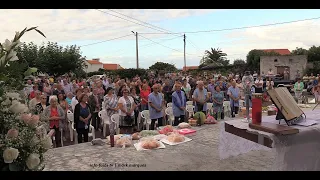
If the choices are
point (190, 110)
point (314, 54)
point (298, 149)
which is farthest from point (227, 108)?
point (314, 54)

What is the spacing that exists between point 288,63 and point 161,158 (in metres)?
34.5

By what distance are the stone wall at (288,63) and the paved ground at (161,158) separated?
31.7m

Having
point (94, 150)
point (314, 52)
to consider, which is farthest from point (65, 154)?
point (314, 52)

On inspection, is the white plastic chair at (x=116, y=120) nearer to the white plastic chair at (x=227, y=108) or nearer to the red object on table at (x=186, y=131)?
the red object on table at (x=186, y=131)

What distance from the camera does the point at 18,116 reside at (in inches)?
127

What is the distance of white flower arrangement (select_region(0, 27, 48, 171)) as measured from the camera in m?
3.11

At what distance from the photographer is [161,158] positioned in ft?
17.7

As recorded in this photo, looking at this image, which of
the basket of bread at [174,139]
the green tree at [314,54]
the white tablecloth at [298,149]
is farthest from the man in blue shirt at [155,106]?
the green tree at [314,54]

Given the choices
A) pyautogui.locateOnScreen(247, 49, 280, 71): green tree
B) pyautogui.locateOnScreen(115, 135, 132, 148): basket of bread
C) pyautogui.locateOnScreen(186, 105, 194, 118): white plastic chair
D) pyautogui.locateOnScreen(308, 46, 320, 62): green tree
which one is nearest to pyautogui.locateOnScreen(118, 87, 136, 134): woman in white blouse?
pyautogui.locateOnScreen(115, 135, 132, 148): basket of bread

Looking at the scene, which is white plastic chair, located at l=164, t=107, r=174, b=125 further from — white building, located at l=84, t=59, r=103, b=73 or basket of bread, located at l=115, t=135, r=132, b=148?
white building, located at l=84, t=59, r=103, b=73

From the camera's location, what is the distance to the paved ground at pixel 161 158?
4.88 meters

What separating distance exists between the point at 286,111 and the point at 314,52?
161 feet

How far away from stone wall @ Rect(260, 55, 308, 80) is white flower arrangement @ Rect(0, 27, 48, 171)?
115ft
